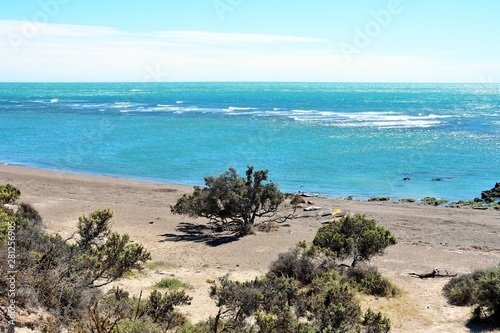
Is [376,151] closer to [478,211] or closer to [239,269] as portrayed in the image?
[478,211]

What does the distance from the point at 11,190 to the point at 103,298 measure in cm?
1534

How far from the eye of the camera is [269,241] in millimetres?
20594

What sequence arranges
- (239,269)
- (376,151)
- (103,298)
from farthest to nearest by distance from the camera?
(376,151)
(239,269)
(103,298)

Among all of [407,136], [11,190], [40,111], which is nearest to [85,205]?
[11,190]

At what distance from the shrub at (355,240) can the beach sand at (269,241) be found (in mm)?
1325

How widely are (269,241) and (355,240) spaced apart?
5726 mm

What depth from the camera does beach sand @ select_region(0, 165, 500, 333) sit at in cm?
1335

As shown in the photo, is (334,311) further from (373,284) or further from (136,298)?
(373,284)

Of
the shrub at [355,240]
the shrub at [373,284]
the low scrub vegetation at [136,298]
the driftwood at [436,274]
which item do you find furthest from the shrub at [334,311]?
the driftwood at [436,274]

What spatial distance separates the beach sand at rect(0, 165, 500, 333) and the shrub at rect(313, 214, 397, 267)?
4.35ft

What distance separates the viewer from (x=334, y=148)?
51.7 meters
